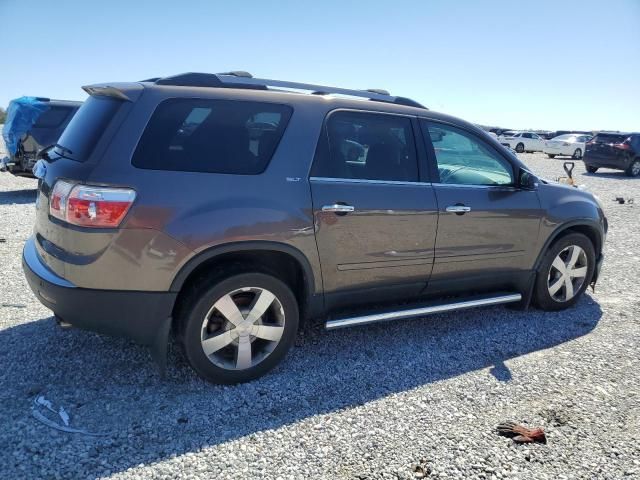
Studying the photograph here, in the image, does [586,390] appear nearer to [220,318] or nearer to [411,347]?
[411,347]

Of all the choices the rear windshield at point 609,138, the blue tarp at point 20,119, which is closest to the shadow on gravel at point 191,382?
the blue tarp at point 20,119

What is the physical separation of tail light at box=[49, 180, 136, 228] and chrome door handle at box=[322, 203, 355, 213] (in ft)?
3.95

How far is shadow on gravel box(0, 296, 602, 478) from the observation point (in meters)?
2.51

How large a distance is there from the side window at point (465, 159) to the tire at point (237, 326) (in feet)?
5.41

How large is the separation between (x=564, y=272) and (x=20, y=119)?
10.6 meters

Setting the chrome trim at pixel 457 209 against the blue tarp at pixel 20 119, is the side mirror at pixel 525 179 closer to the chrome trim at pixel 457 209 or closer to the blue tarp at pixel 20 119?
the chrome trim at pixel 457 209

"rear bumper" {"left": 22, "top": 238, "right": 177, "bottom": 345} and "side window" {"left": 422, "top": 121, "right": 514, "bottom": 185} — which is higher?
"side window" {"left": 422, "top": 121, "right": 514, "bottom": 185}

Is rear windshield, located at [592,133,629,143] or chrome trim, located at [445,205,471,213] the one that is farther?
rear windshield, located at [592,133,629,143]

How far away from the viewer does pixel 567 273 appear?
4516 millimetres

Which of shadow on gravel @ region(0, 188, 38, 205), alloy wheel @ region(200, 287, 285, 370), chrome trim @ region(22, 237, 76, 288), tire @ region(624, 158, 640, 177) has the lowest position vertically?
shadow on gravel @ region(0, 188, 38, 205)

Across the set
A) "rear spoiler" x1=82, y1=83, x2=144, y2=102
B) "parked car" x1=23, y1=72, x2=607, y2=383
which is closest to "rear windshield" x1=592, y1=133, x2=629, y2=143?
"parked car" x1=23, y1=72, x2=607, y2=383

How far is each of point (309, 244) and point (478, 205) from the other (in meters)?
1.54

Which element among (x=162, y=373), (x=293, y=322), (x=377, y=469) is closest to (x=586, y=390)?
(x=377, y=469)

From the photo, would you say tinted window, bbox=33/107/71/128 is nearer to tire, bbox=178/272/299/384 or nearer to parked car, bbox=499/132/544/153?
tire, bbox=178/272/299/384
